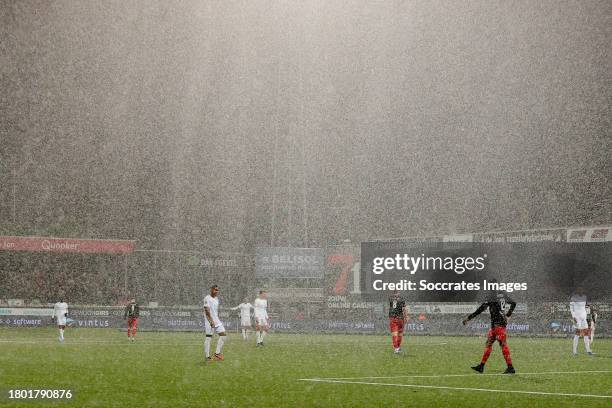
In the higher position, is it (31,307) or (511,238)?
(511,238)

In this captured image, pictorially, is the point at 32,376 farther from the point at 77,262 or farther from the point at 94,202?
the point at 94,202

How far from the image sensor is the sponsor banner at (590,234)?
2071 inches

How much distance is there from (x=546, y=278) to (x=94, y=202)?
153 feet

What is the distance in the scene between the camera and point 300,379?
20.4m

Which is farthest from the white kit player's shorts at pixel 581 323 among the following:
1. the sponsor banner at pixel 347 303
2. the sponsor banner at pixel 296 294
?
the sponsor banner at pixel 296 294

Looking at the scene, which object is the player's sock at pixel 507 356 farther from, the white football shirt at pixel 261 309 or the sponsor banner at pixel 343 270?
A: the sponsor banner at pixel 343 270

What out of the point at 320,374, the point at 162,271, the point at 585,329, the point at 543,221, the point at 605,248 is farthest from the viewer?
the point at 162,271

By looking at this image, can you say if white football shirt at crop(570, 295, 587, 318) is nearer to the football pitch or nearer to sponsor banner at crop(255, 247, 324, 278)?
the football pitch

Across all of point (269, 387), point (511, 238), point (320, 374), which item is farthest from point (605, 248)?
point (269, 387)

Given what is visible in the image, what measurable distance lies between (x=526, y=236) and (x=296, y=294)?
19.1 meters

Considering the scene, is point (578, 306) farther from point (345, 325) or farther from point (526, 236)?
point (345, 325)

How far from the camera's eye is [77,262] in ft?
251

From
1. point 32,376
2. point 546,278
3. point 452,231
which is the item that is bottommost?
point 32,376

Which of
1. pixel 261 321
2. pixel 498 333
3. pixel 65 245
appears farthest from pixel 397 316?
pixel 65 245
